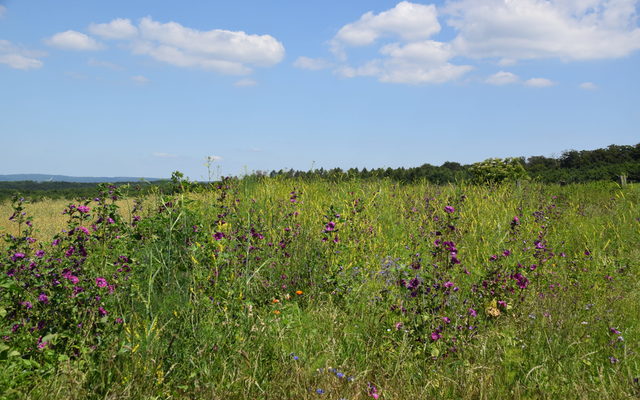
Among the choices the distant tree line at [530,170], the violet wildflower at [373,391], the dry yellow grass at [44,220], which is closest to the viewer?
the violet wildflower at [373,391]

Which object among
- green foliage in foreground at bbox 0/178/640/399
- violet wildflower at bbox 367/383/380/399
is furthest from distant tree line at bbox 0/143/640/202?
violet wildflower at bbox 367/383/380/399

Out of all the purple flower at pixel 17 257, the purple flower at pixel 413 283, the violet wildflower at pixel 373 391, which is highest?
the purple flower at pixel 17 257

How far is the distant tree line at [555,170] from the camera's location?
13.0 metres

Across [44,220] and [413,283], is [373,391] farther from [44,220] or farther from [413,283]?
[44,220]

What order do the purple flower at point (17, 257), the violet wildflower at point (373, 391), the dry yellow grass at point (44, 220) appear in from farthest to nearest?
the dry yellow grass at point (44, 220) < the purple flower at point (17, 257) < the violet wildflower at point (373, 391)

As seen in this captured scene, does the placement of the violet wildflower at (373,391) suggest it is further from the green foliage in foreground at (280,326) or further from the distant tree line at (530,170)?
A: the distant tree line at (530,170)

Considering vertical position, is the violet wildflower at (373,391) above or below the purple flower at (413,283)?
below

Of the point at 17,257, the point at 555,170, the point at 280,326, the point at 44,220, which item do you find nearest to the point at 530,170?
the point at 555,170

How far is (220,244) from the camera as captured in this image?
3297 mm

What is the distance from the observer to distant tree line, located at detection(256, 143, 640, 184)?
12998mm

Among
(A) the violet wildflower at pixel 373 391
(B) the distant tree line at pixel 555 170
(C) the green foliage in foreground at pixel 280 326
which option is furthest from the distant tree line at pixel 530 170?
(A) the violet wildflower at pixel 373 391

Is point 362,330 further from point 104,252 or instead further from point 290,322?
point 104,252

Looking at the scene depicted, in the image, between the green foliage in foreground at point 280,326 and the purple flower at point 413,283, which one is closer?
the green foliage in foreground at point 280,326

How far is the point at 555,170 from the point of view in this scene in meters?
20.5
